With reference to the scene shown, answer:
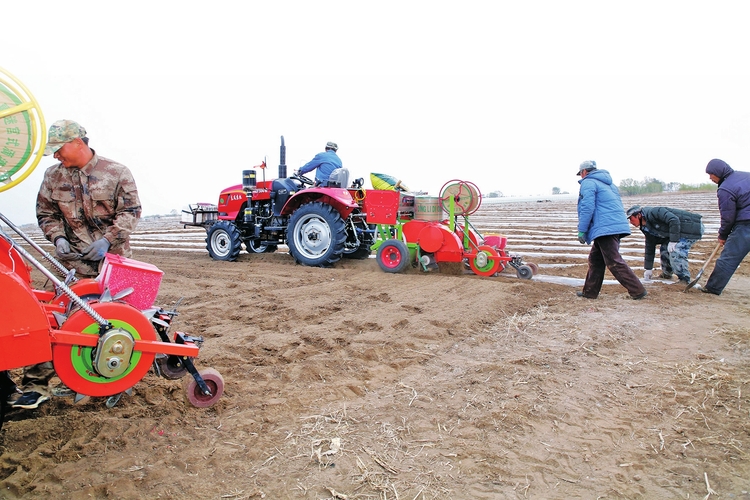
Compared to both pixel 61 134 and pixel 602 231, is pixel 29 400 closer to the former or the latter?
pixel 61 134

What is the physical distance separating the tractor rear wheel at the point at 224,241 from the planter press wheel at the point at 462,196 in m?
3.71

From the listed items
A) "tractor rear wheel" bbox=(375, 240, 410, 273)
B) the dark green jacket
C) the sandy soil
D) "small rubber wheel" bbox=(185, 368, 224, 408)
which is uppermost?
the dark green jacket

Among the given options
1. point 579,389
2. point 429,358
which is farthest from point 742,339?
point 429,358

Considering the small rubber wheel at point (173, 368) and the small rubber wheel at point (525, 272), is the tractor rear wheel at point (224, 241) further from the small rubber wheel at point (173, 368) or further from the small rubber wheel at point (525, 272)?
the small rubber wheel at point (173, 368)

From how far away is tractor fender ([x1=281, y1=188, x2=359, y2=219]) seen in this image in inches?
305

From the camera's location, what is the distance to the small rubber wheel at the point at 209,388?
2781 millimetres

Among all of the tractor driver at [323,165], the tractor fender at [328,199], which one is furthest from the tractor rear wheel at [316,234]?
the tractor driver at [323,165]

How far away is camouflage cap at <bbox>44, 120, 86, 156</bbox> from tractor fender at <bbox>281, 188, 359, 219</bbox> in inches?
185

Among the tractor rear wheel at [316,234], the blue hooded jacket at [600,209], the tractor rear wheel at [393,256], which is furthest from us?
the tractor rear wheel at [316,234]

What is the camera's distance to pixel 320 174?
8375 millimetres

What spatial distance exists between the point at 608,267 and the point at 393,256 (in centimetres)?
283

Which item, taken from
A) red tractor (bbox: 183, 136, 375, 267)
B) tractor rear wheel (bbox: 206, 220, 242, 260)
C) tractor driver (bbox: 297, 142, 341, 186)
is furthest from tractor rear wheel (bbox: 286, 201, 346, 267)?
tractor rear wheel (bbox: 206, 220, 242, 260)

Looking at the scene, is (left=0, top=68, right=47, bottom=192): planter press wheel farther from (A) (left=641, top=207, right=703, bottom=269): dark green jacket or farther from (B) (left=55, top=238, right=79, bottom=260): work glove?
(A) (left=641, top=207, right=703, bottom=269): dark green jacket

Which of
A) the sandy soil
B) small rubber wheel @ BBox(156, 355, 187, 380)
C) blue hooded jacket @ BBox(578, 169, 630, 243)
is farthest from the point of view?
blue hooded jacket @ BBox(578, 169, 630, 243)
